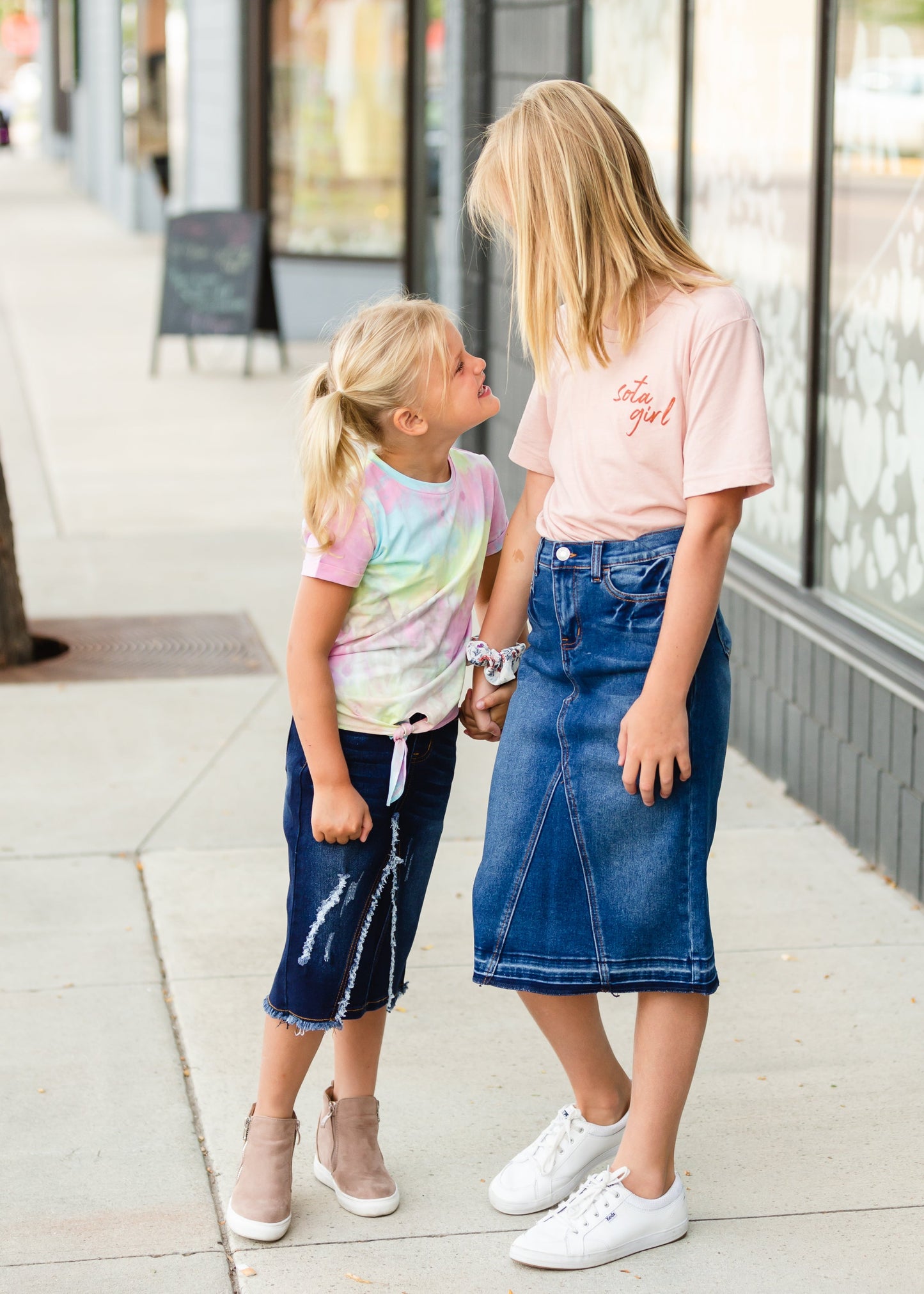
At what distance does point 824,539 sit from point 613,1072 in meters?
2.54

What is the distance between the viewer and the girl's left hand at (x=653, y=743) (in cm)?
254

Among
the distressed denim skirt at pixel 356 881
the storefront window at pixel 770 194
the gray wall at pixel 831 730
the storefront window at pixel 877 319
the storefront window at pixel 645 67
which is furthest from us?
the storefront window at pixel 645 67

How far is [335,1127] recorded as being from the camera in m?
2.94

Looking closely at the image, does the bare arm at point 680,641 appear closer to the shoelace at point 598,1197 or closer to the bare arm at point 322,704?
the bare arm at point 322,704

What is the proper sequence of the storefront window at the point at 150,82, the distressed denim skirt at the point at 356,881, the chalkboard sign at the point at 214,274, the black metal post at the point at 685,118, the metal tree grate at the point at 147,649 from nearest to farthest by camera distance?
the distressed denim skirt at the point at 356,881 < the black metal post at the point at 685,118 < the metal tree grate at the point at 147,649 < the chalkboard sign at the point at 214,274 < the storefront window at the point at 150,82

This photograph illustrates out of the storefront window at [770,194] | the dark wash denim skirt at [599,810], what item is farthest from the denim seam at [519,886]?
the storefront window at [770,194]

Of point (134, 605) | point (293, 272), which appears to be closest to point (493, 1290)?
point (134, 605)

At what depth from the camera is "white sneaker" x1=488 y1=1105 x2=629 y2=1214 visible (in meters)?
2.89

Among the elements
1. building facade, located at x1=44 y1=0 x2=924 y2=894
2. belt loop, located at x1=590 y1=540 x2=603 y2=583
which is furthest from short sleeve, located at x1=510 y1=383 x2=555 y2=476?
building facade, located at x1=44 y1=0 x2=924 y2=894

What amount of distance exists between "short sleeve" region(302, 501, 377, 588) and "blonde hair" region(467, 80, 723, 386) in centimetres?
38

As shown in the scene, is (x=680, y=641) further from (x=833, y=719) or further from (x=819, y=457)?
(x=819, y=457)

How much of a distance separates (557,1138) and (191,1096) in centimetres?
81

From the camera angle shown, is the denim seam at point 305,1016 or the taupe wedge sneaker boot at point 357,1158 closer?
the denim seam at point 305,1016

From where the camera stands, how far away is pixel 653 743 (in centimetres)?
254
